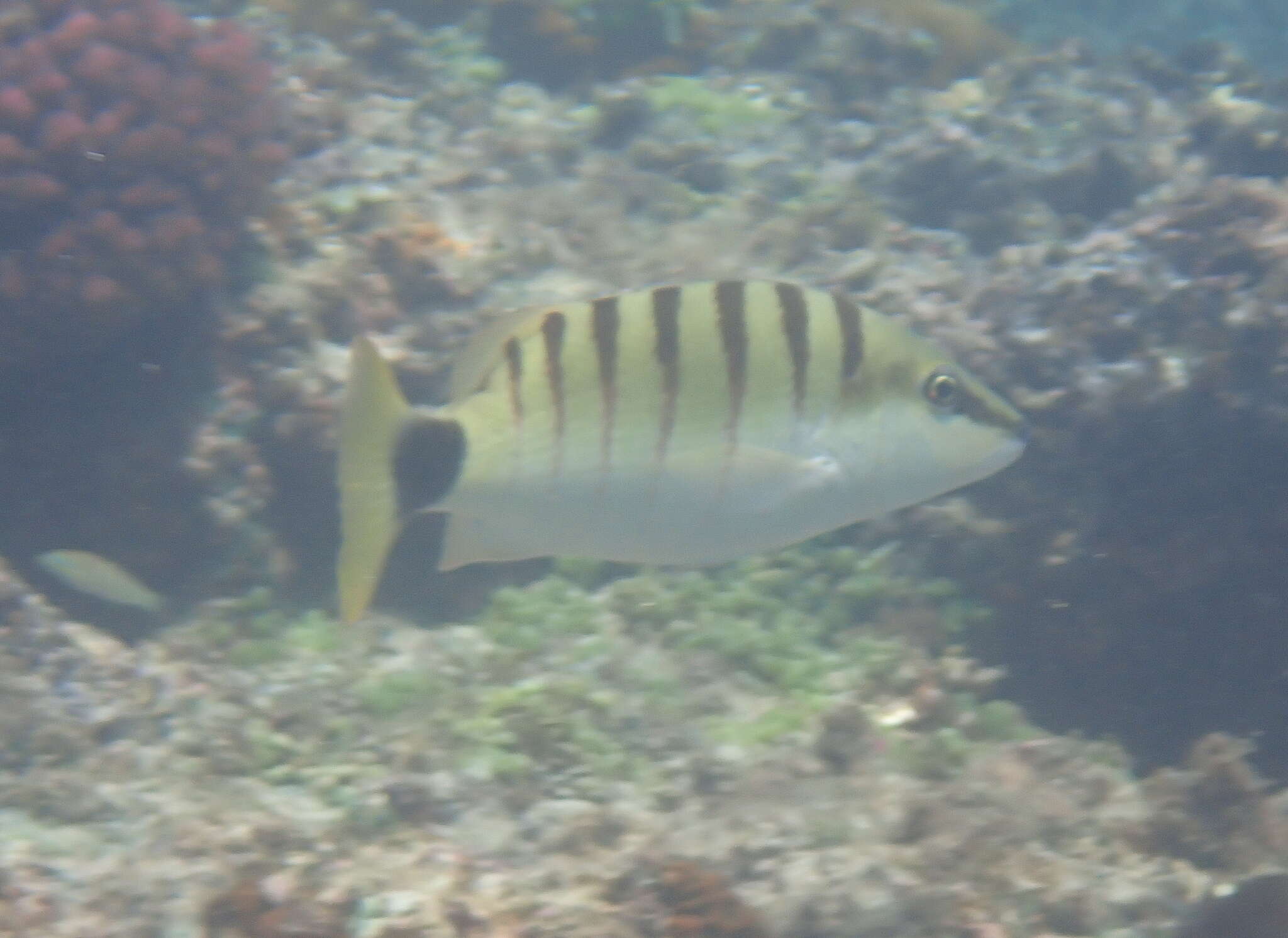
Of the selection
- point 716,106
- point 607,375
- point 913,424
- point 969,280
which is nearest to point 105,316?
point 607,375

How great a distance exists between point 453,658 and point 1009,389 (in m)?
2.93

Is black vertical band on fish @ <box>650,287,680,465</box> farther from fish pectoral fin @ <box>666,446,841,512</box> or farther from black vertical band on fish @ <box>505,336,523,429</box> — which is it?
black vertical band on fish @ <box>505,336,523,429</box>

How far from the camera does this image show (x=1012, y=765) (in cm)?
388

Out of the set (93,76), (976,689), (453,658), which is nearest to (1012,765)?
(976,689)

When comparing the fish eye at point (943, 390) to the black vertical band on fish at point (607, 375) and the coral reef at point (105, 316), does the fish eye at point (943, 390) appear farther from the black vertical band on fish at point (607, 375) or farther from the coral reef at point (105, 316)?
the coral reef at point (105, 316)

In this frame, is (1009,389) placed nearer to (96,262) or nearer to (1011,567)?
(1011,567)

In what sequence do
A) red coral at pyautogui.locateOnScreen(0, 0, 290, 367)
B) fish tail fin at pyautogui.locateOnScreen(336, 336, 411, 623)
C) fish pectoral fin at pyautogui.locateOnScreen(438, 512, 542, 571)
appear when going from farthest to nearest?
red coral at pyautogui.locateOnScreen(0, 0, 290, 367)
fish pectoral fin at pyautogui.locateOnScreen(438, 512, 542, 571)
fish tail fin at pyautogui.locateOnScreen(336, 336, 411, 623)

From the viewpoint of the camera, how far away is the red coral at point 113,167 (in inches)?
185

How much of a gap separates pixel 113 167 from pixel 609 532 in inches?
152

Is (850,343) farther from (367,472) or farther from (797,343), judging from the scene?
(367,472)

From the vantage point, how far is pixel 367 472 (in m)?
2.55

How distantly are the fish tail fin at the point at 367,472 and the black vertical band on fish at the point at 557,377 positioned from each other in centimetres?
37

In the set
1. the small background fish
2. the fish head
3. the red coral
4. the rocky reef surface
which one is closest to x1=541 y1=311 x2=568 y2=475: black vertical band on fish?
the fish head

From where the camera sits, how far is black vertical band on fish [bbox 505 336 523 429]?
2.55 m
